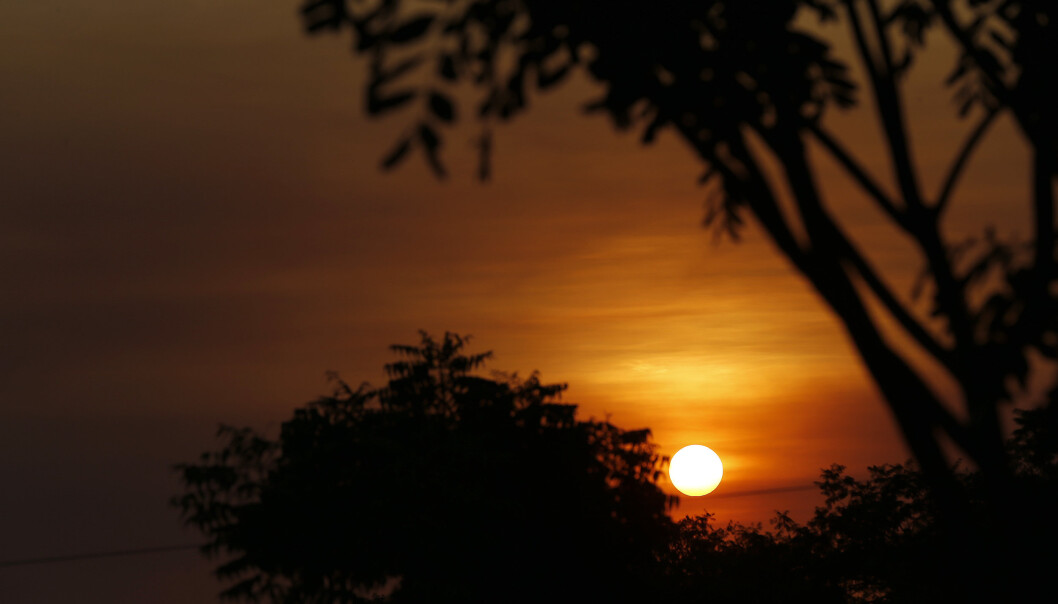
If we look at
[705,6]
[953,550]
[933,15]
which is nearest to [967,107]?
[933,15]

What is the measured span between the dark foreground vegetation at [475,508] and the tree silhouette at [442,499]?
53mm

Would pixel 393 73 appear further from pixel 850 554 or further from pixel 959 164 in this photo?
pixel 850 554

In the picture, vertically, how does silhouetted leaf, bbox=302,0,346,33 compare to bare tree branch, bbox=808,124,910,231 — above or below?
above

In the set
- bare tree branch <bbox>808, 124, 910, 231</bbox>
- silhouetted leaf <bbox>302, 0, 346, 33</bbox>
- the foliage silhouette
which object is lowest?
the foliage silhouette

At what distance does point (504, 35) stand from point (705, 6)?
2.93 feet

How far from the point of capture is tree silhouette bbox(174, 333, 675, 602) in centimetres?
4003

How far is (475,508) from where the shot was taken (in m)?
40.0

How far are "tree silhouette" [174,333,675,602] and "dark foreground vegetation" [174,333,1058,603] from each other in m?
0.05

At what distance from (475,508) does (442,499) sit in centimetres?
120

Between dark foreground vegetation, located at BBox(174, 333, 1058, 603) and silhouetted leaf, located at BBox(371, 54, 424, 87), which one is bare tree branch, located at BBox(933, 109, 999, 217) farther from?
dark foreground vegetation, located at BBox(174, 333, 1058, 603)

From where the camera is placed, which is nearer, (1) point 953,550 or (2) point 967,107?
(1) point 953,550

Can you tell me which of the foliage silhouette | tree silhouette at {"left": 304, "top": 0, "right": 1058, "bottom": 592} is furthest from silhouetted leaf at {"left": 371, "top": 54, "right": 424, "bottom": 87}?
the foliage silhouette

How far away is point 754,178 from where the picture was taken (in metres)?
4.56

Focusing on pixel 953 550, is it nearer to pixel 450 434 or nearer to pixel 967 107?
pixel 967 107
